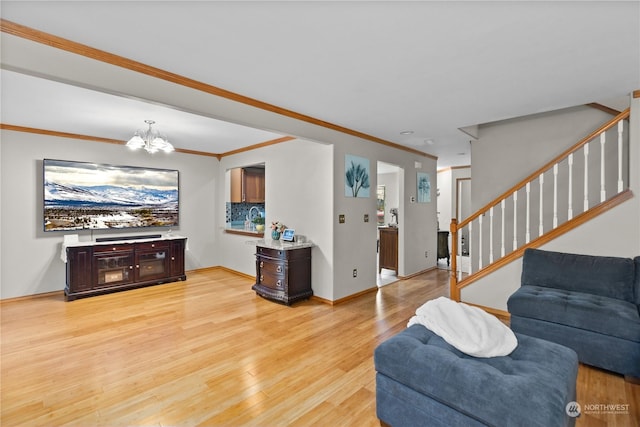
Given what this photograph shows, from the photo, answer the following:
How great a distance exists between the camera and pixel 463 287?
4.01m

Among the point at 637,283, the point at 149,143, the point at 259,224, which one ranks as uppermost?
the point at 149,143

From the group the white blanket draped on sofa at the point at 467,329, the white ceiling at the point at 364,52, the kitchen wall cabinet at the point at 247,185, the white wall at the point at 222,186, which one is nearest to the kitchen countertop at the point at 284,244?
the white wall at the point at 222,186

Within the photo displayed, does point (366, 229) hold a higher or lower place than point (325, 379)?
higher

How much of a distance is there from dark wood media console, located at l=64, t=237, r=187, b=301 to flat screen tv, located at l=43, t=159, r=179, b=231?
521 mm

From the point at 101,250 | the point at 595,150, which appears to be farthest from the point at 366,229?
the point at 101,250

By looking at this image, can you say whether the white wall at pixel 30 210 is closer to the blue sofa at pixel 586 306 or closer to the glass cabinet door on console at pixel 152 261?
the glass cabinet door on console at pixel 152 261

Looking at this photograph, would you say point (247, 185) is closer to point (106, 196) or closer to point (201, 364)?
point (106, 196)

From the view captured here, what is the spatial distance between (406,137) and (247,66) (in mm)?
3006

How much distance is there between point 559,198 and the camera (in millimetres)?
3908

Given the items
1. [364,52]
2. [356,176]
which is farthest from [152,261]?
[364,52]

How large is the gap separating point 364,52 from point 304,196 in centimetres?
260

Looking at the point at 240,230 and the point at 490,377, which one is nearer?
the point at 490,377

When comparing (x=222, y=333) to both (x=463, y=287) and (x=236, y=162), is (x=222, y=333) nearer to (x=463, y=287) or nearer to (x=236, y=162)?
(x=463, y=287)

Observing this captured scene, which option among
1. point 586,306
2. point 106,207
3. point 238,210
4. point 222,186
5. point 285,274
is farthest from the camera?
point 238,210
